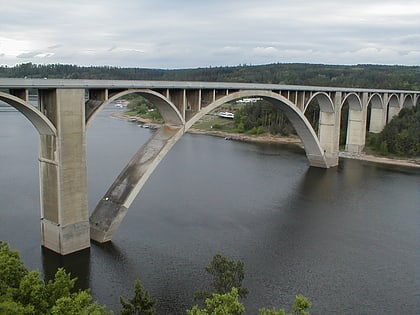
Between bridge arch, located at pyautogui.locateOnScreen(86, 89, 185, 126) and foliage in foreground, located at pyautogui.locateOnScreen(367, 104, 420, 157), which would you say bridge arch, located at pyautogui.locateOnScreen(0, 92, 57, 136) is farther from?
foliage in foreground, located at pyautogui.locateOnScreen(367, 104, 420, 157)

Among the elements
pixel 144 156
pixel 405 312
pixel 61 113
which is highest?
pixel 61 113

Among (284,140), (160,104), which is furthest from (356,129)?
(160,104)

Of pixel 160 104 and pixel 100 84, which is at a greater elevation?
pixel 100 84

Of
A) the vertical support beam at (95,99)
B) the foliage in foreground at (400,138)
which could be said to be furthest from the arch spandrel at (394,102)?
the vertical support beam at (95,99)

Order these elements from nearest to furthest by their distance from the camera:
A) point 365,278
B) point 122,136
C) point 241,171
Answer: point 365,278, point 241,171, point 122,136

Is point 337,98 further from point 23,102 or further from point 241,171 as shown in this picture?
point 23,102

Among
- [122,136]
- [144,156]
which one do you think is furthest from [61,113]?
[122,136]

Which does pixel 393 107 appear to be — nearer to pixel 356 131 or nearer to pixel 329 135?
pixel 356 131
